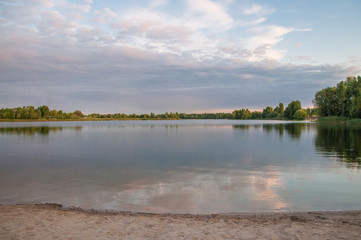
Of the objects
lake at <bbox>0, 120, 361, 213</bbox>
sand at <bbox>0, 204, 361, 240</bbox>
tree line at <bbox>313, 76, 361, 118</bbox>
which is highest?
tree line at <bbox>313, 76, 361, 118</bbox>

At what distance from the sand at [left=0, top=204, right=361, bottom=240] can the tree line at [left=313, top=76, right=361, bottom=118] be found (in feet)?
279

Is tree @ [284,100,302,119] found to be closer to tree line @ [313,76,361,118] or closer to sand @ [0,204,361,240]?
tree line @ [313,76,361,118]

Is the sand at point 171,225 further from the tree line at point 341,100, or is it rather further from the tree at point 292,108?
the tree at point 292,108

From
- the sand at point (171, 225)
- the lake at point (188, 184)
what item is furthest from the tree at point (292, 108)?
the sand at point (171, 225)

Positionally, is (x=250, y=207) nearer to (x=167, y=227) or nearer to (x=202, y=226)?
(x=202, y=226)

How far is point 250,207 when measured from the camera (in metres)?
9.62

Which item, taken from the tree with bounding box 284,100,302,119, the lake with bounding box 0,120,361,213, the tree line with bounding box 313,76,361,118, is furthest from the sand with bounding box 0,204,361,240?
the tree with bounding box 284,100,302,119

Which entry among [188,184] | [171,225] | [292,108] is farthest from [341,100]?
[171,225]

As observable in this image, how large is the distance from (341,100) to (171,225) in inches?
4079

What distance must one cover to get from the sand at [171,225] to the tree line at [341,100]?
8501 cm

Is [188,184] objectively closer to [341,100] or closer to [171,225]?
[171,225]

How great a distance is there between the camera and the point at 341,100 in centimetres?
9281

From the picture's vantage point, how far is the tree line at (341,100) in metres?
82.6

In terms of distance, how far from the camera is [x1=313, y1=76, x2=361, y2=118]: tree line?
8262cm
